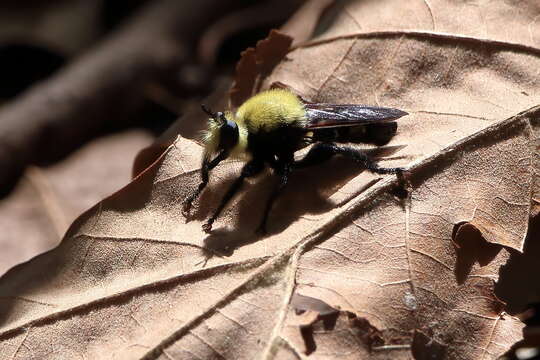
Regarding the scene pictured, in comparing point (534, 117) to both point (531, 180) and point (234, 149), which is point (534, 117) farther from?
point (234, 149)

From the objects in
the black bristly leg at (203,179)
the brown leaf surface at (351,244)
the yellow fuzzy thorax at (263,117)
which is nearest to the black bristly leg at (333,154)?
the brown leaf surface at (351,244)

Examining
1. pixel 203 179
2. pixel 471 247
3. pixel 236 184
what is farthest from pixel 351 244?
pixel 203 179

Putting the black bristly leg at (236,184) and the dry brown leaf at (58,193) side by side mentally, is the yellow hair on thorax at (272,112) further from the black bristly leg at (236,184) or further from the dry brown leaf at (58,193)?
the dry brown leaf at (58,193)

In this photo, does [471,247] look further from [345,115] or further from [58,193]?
[58,193]

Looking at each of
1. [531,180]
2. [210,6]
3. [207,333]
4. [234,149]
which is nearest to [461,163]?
[531,180]

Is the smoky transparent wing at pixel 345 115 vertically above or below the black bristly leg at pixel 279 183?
above
